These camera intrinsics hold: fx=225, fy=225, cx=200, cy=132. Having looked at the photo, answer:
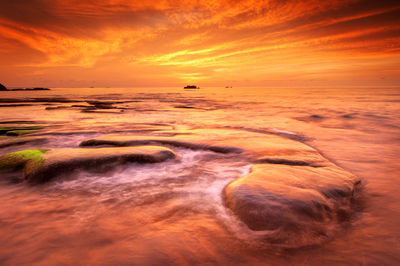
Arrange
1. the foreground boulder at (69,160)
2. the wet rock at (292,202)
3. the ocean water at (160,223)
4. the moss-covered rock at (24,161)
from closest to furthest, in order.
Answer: the ocean water at (160,223)
the wet rock at (292,202)
the foreground boulder at (69,160)
the moss-covered rock at (24,161)

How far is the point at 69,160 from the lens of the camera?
399 cm

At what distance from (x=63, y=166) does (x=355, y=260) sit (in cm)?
412

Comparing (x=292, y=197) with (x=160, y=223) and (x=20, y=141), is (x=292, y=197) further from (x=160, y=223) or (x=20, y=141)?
(x=20, y=141)

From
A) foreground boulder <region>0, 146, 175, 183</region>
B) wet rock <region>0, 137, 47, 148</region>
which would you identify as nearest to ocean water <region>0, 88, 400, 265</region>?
foreground boulder <region>0, 146, 175, 183</region>

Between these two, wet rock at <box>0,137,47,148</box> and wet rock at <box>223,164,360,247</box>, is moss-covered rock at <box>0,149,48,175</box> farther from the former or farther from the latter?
wet rock at <box>223,164,360,247</box>

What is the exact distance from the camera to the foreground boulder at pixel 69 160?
12.1 ft

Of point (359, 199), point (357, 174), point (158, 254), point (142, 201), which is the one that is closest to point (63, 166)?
point (142, 201)

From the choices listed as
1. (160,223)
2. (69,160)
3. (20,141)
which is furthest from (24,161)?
(160,223)

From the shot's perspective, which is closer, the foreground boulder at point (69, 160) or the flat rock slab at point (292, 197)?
the flat rock slab at point (292, 197)

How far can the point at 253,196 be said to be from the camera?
265cm

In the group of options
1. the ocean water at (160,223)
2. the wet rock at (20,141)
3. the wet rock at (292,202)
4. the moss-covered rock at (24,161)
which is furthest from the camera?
the wet rock at (20,141)

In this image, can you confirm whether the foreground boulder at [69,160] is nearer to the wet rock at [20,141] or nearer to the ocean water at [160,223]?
the ocean water at [160,223]

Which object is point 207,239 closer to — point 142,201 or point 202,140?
point 142,201

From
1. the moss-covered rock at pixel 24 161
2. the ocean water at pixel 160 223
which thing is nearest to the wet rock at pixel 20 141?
the moss-covered rock at pixel 24 161
